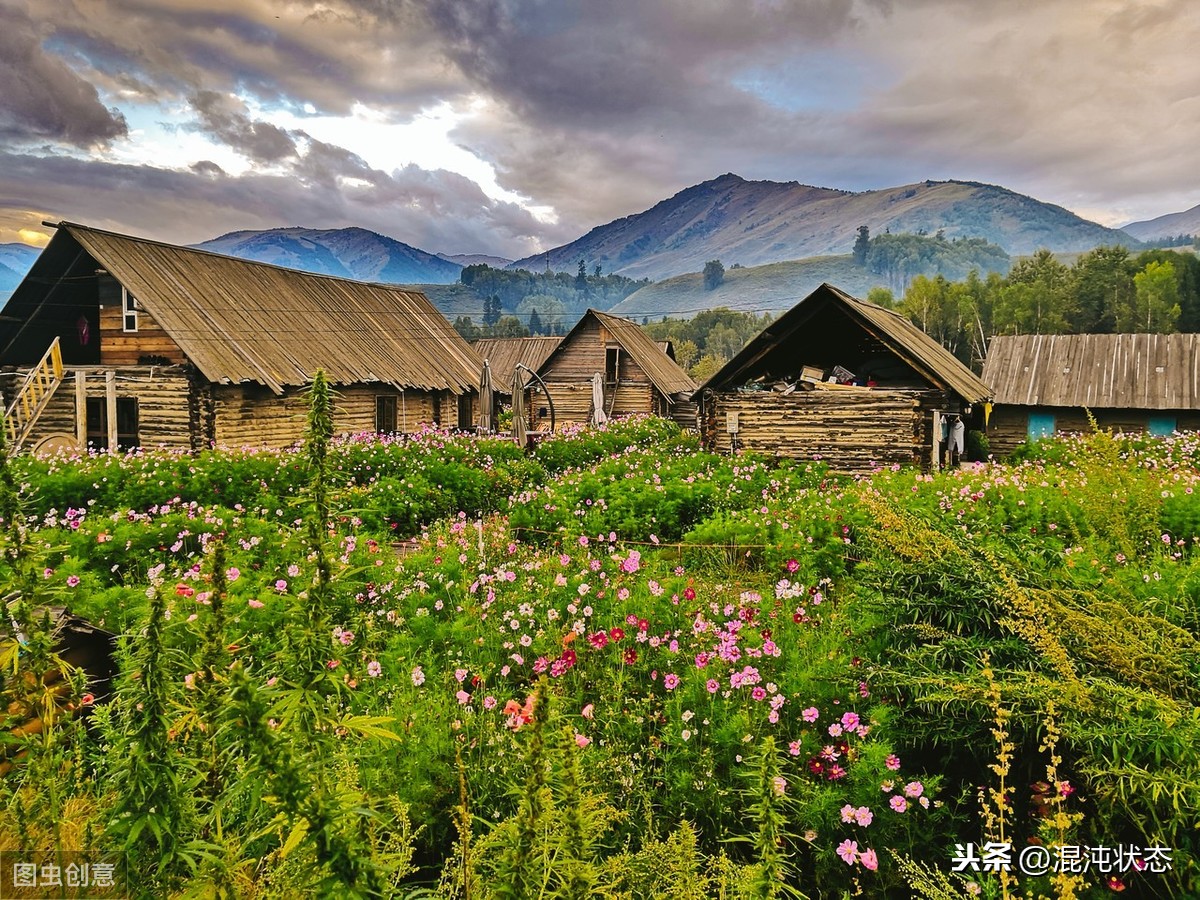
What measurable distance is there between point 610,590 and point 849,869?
104 inches

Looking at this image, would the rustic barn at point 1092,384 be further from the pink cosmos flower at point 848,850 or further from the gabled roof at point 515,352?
the pink cosmos flower at point 848,850

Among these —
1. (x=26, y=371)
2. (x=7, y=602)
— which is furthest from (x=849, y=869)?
(x=26, y=371)

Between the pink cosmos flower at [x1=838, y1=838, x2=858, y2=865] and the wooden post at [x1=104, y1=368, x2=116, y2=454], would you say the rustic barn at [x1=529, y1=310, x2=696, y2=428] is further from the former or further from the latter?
the pink cosmos flower at [x1=838, y1=838, x2=858, y2=865]

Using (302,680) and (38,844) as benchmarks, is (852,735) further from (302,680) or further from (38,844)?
(38,844)

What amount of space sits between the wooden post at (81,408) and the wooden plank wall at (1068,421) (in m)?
30.9

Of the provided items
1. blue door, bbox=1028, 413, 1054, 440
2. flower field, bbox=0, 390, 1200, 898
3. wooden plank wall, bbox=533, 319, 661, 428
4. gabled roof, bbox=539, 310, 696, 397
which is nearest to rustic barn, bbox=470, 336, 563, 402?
wooden plank wall, bbox=533, 319, 661, 428

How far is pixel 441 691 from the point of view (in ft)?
14.9

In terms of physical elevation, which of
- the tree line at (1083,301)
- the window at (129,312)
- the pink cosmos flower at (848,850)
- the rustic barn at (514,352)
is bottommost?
the pink cosmos flower at (848,850)

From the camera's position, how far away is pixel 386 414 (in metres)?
26.2

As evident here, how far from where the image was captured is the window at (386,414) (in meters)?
25.8

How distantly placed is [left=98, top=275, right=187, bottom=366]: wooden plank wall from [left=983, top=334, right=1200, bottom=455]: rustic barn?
29597mm

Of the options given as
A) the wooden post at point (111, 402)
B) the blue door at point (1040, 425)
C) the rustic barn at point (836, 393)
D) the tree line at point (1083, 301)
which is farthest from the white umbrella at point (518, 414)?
the tree line at point (1083, 301)

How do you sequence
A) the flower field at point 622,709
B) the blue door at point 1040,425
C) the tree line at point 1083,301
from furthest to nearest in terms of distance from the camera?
1. the tree line at point 1083,301
2. the blue door at point 1040,425
3. the flower field at point 622,709

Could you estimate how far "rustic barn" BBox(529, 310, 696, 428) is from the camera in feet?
117
